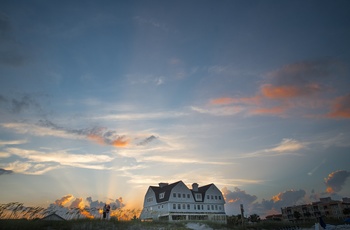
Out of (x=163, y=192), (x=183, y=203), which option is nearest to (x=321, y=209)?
(x=183, y=203)

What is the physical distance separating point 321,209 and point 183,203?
79.8 metres

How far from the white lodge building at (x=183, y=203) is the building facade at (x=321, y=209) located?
6083cm

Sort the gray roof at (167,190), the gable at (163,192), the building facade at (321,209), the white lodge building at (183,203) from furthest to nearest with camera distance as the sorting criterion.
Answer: the building facade at (321,209) → the gray roof at (167,190) → the gable at (163,192) → the white lodge building at (183,203)

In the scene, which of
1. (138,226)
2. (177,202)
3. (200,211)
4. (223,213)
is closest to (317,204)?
(223,213)

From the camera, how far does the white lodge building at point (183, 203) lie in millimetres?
56094

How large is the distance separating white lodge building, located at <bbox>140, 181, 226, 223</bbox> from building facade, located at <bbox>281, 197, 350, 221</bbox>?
200 feet

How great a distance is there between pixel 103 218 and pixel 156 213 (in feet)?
96.7

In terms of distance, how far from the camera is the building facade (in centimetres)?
10156

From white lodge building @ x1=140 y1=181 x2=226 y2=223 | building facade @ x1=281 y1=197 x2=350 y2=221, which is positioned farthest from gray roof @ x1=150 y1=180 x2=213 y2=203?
building facade @ x1=281 y1=197 x2=350 y2=221

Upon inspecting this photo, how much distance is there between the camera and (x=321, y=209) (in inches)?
4237

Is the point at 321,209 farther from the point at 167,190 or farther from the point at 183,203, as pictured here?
the point at 167,190

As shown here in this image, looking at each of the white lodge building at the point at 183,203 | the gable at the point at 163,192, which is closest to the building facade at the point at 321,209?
the white lodge building at the point at 183,203

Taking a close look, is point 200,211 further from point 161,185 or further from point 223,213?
point 161,185

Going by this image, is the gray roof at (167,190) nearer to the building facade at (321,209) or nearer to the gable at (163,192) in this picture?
the gable at (163,192)
